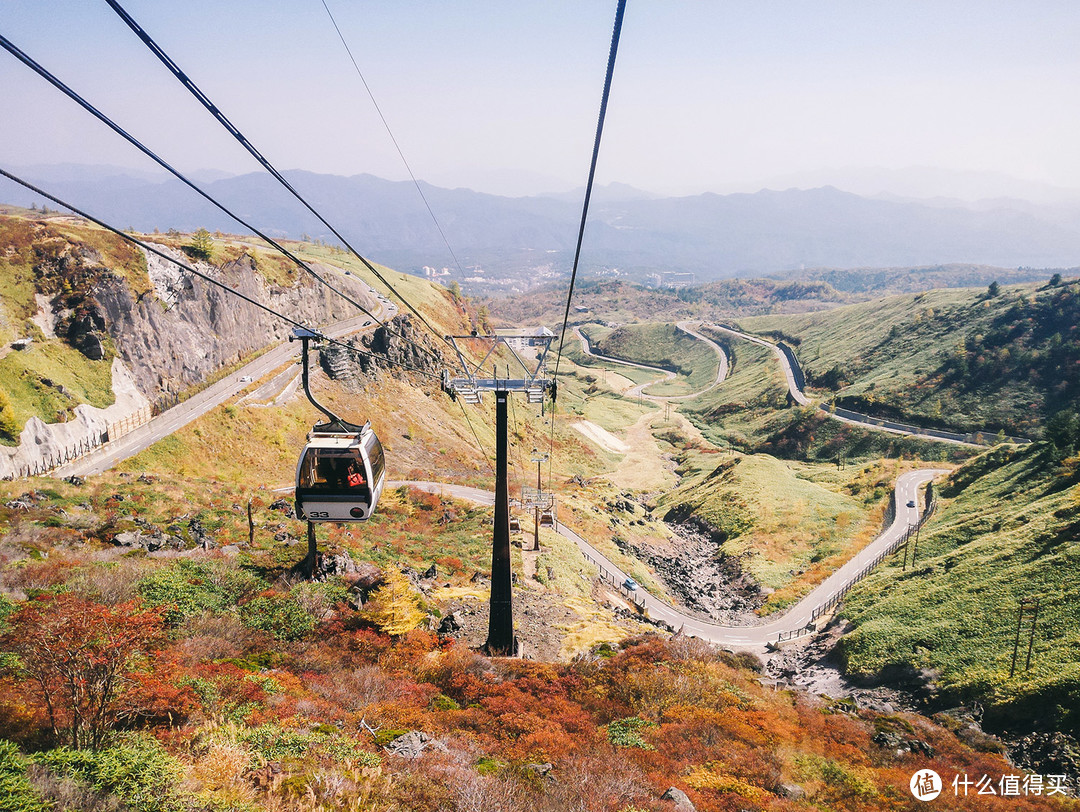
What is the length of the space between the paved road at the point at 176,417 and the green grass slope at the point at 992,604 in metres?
64.7

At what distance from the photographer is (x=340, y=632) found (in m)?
24.5

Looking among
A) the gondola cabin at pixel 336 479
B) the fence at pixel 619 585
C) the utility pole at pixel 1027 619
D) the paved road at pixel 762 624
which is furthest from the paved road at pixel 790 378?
the gondola cabin at pixel 336 479

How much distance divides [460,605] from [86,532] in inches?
807

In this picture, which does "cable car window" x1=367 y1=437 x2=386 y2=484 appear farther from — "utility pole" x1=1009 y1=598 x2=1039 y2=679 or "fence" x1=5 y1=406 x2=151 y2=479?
"utility pole" x1=1009 y1=598 x2=1039 y2=679

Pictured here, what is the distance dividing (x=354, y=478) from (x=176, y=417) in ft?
168

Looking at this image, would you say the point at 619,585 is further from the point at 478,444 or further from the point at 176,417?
the point at 176,417

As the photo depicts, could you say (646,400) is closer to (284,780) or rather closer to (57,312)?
(57,312)

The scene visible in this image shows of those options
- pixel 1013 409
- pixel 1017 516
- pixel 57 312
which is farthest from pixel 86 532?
pixel 1013 409

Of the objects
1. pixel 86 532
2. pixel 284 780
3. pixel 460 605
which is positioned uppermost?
A: pixel 284 780

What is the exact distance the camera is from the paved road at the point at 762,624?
51.6 m

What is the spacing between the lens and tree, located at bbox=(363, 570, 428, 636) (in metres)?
25.7

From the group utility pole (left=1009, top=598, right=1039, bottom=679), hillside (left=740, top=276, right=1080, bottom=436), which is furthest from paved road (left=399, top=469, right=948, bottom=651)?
hillside (left=740, top=276, right=1080, bottom=436)

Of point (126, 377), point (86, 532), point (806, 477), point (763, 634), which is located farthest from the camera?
point (806, 477)

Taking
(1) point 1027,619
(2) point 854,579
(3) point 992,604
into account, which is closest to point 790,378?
(2) point 854,579
